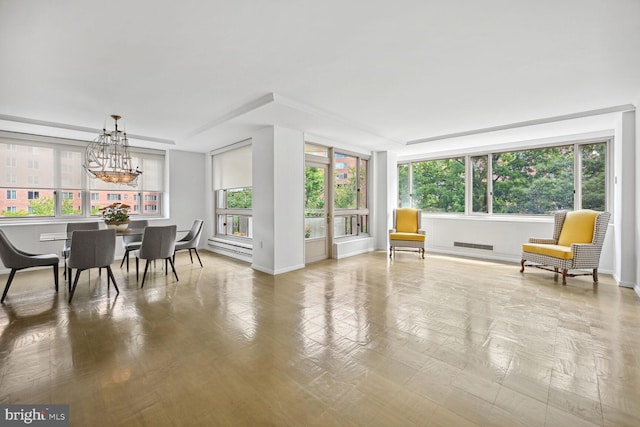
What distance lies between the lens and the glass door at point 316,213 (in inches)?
223

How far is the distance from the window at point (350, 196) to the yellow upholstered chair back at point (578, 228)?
12.6 feet

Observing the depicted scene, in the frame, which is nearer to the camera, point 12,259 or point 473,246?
point 12,259

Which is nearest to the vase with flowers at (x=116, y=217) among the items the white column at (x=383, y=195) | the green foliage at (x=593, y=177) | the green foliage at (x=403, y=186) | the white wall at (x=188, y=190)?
the white wall at (x=188, y=190)

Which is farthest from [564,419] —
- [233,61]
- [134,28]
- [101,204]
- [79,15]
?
[101,204]

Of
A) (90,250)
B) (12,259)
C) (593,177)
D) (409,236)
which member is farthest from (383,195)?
(12,259)

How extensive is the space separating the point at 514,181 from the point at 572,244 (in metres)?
2.15

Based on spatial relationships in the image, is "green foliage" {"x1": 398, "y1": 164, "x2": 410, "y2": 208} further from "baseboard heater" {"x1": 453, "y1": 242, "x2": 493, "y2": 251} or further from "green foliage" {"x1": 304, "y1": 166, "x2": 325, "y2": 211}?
"green foliage" {"x1": 304, "y1": 166, "x2": 325, "y2": 211}

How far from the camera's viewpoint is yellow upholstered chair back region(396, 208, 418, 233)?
6547 mm

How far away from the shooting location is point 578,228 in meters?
4.65

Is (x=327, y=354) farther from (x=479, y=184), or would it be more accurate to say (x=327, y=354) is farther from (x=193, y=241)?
(x=479, y=184)

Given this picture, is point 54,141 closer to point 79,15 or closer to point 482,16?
point 79,15

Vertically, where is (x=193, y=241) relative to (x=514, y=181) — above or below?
below

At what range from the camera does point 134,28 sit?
2.21 metres

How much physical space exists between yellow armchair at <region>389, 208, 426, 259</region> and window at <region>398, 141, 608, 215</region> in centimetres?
99
